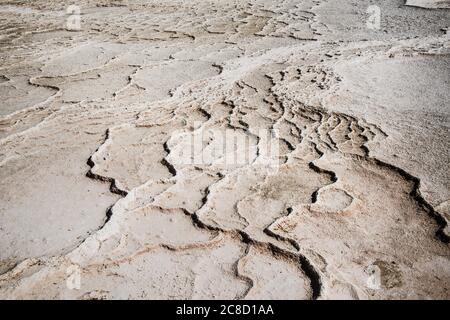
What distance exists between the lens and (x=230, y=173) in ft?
8.04

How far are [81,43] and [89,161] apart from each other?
3.44 metres

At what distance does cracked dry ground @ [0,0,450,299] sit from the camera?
174cm

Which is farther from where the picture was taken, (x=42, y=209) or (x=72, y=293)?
(x=42, y=209)

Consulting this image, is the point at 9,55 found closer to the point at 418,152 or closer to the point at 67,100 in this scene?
the point at 67,100

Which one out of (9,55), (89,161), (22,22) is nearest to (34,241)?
(89,161)

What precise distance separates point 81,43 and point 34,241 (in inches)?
165

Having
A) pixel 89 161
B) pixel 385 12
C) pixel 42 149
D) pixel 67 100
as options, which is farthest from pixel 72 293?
pixel 385 12

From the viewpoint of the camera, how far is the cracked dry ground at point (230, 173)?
174cm

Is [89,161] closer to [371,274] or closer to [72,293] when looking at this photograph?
[72,293]

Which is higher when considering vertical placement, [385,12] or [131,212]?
[385,12]

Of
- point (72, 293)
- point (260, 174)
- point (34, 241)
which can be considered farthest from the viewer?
point (260, 174)

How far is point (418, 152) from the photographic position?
2543mm

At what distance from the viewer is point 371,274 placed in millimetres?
1697

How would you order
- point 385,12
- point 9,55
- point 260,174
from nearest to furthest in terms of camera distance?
point 260,174 → point 9,55 → point 385,12
